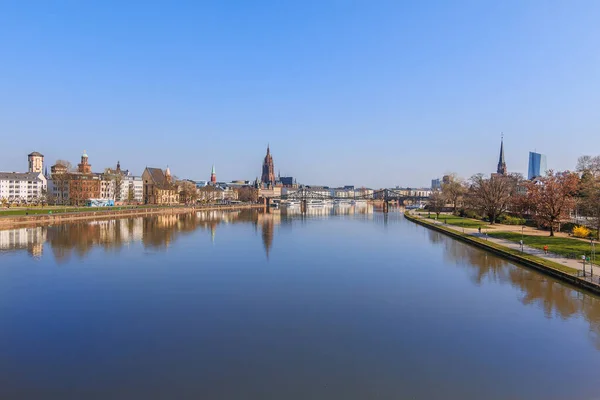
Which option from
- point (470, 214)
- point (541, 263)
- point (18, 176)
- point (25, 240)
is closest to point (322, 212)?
point (470, 214)

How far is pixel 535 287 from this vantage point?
18.8m

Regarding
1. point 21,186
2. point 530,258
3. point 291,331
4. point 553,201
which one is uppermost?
point 21,186

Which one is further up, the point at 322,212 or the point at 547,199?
the point at 547,199

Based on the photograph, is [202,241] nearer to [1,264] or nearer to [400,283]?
[1,264]

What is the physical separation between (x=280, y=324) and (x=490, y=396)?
638cm

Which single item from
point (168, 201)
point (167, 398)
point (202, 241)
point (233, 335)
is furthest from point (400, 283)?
point (168, 201)

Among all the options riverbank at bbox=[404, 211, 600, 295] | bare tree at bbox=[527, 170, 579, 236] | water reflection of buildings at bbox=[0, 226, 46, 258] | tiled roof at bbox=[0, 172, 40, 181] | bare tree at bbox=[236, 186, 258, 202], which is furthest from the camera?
bare tree at bbox=[236, 186, 258, 202]

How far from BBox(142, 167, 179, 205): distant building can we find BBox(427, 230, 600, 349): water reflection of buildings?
8819cm

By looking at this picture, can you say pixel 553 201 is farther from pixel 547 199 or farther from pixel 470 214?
pixel 470 214

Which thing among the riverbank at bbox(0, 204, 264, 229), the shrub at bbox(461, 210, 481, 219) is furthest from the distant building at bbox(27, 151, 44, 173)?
the shrub at bbox(461, 210, 481, 219)

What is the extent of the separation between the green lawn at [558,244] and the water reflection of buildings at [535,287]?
3273 mm

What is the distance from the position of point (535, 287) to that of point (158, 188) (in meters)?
97.6

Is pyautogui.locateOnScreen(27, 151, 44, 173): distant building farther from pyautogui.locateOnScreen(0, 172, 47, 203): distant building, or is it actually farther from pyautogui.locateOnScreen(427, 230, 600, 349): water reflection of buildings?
pyautogui.locateOnScreen(427, 230, 600, 349): water reflection of buildings

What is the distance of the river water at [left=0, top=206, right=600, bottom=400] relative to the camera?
30.3 feet
